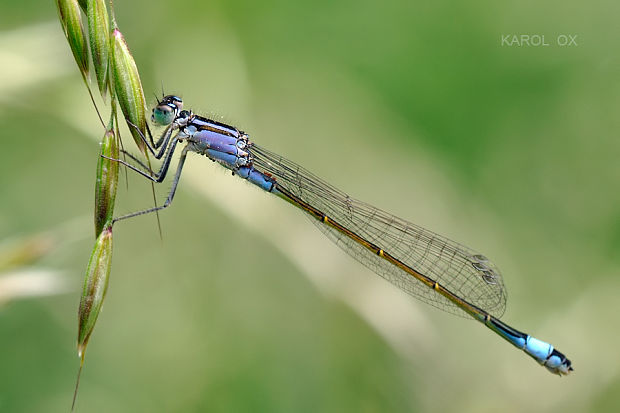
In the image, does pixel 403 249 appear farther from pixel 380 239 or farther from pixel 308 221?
pixel 308 221

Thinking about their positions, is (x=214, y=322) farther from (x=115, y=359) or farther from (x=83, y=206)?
(x=83, y=206)

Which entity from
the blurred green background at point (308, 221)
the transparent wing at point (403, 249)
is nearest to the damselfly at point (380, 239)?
the transparent wing at point (403, 249)

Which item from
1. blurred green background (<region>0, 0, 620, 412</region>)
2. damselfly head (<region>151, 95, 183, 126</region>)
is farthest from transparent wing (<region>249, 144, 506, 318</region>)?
damselfly head (<region>151, 95, 183, 126</region>)

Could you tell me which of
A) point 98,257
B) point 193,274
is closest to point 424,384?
point 193,274

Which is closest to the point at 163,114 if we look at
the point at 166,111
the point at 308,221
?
the point at 166,111

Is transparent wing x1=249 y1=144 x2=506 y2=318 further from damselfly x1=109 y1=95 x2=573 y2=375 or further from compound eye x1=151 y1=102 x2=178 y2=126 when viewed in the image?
compound eye x1=151 y1=102 x2=178 y2=126

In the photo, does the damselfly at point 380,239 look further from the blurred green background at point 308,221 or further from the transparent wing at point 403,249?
the blurred green background at point 308,221
